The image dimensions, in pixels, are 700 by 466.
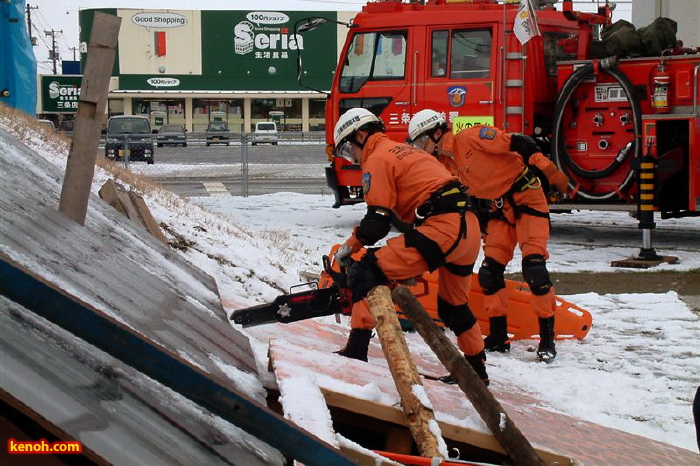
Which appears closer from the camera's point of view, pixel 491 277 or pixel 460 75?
pixel 491 277

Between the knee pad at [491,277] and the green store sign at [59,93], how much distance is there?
32.5m

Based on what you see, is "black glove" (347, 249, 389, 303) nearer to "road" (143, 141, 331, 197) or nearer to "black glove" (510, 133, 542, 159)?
"black glove" (510, 133, 542, 159)

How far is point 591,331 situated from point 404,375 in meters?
4.17

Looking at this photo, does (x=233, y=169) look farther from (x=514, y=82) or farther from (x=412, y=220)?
(x=412, y=220)

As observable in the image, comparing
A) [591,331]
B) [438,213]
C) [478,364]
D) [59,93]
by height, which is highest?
[59,93]

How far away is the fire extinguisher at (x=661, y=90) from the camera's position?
11.3m

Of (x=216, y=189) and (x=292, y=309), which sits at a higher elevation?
(x=292, y=309)

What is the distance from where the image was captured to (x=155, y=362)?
2842 mm

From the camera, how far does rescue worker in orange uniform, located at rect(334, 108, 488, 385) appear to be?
544 cm

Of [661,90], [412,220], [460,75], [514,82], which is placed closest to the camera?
[412,220]

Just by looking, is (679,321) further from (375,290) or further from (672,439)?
(375,290)
